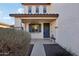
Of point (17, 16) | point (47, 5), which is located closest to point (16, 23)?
point (17, 16)

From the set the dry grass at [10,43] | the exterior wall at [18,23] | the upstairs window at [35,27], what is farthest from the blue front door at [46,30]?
the dry grass at [10,43]

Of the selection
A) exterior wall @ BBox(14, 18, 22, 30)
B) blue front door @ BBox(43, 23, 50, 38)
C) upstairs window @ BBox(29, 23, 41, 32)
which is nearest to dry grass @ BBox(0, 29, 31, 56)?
exterior wall @ BBox(14, 18, 22, 30)

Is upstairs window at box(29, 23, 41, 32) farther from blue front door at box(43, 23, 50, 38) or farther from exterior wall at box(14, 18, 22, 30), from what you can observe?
exterior wall at box(14, 18, 22, 30)

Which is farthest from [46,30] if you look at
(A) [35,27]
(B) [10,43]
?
(B) [10,43]

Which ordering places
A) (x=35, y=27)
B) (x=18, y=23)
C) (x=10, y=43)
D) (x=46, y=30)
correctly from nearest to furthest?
(x=10, y=43) < (x=18, y=23) < (x=35, y=27) < (x=46, y=30)

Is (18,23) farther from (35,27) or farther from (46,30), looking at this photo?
(46,30)

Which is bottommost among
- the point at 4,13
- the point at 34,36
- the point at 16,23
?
the point at 34,36

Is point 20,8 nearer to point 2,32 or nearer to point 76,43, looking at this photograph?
point 76,43

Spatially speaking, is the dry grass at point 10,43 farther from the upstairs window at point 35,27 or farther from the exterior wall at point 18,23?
the upstairs window at point 35,27

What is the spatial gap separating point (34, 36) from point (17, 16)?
245 inches

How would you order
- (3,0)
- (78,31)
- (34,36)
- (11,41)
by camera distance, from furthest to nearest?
(34,36) → (78,31) → (3,0) → (11,41)

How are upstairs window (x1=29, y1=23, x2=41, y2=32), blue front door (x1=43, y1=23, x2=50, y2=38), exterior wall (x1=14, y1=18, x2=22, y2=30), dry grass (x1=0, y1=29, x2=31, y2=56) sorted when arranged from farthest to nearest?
1. blue front door (x1=43, y1=23, x2=50, y2=38)
2. upstairs window (x1=29, y1=23, x2=41, y2=32)
3. exterior wall (x1=14, y1=18, x2=22, y2=30)
4. dry grass (x1=0, y1=29, x2=31, y2=56)

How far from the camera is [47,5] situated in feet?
80.3

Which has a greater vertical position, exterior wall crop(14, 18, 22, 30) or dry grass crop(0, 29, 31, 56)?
exterior wall crop(14, 18, 22, 30)
